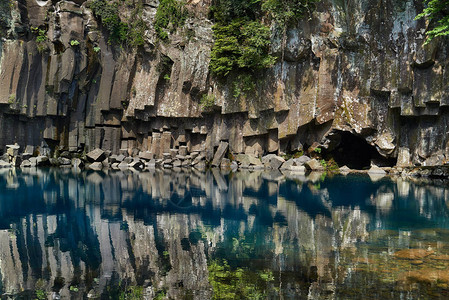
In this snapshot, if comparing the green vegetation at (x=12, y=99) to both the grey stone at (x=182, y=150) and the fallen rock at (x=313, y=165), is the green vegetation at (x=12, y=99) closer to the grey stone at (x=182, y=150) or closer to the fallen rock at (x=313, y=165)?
the grey stone at (x=182, y=150)

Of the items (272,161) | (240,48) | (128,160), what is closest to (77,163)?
(128,160)

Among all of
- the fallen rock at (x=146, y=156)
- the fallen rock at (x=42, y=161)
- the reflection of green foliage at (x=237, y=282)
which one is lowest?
the reflection of green foliage at (x=237, y=282)

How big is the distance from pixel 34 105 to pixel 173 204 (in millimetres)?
23644

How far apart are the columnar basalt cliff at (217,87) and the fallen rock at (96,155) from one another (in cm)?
142

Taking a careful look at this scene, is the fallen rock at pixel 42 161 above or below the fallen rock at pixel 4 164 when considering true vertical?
above

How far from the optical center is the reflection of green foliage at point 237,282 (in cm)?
615

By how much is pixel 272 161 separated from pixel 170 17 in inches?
564

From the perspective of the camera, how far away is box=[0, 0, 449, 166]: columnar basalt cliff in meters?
26.1

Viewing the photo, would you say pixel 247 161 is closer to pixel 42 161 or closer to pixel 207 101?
pixel 207 101

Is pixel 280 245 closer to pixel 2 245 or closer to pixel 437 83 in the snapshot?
pixel 2 245

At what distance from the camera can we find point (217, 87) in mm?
32531

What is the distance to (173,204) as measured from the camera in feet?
49.4

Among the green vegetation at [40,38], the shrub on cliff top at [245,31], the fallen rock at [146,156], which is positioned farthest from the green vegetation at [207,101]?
the green vegetation at [40,38]

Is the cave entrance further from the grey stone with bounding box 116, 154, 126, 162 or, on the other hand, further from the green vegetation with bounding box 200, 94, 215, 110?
the grey stone with bounding box 116, 154, 126, 162
